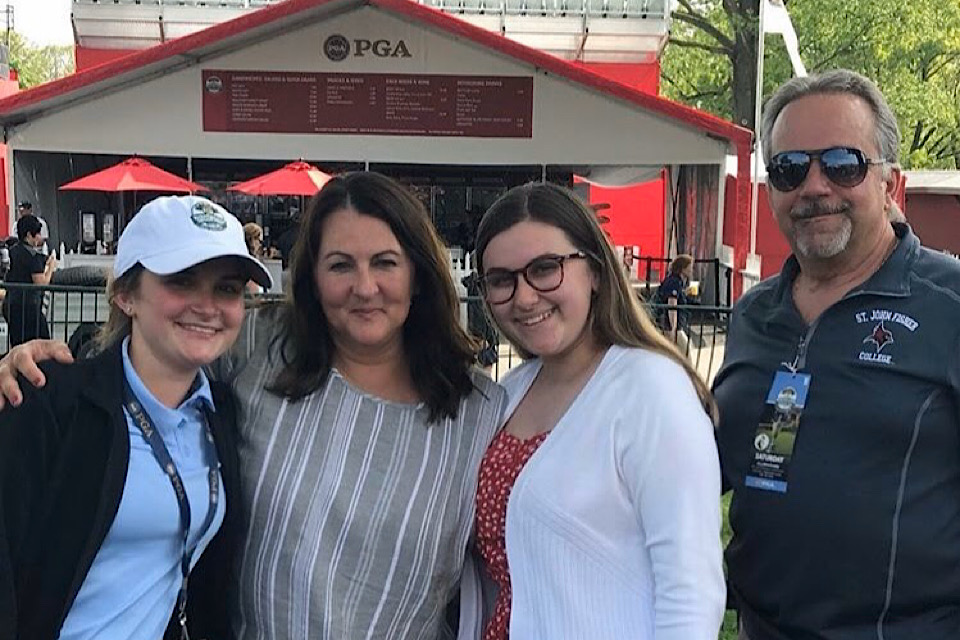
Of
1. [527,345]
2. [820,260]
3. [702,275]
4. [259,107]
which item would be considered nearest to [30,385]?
[527,345]

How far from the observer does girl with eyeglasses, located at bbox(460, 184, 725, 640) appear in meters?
2.05

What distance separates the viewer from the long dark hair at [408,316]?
2.53 m

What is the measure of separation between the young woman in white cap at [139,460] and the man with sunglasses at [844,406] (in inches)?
53.0

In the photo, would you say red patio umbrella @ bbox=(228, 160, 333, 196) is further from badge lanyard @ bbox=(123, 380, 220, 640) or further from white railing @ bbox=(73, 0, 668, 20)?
badge lanyard @ bbox=(123, 380, 220, 640)

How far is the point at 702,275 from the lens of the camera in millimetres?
16703

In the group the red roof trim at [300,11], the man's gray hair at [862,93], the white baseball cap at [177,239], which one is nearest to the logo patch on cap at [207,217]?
the white baseball cap at [177,239]

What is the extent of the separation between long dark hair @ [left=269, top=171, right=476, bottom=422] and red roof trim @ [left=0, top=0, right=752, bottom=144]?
11447 millimetres

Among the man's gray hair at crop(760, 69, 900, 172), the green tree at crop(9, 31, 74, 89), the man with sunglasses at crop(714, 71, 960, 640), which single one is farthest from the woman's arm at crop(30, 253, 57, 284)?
the green tree at crop(9, 31, 74, 89)

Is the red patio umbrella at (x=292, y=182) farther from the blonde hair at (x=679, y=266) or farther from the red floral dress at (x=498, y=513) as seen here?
the red floral dress at (x=498, y=513)

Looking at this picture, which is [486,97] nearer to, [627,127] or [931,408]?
[627,127]

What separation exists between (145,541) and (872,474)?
1709 millimetres

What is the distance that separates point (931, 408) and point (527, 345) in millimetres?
975

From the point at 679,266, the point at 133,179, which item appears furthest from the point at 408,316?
the point at 133,179

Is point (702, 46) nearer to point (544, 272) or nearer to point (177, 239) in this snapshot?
point (544, 272)
